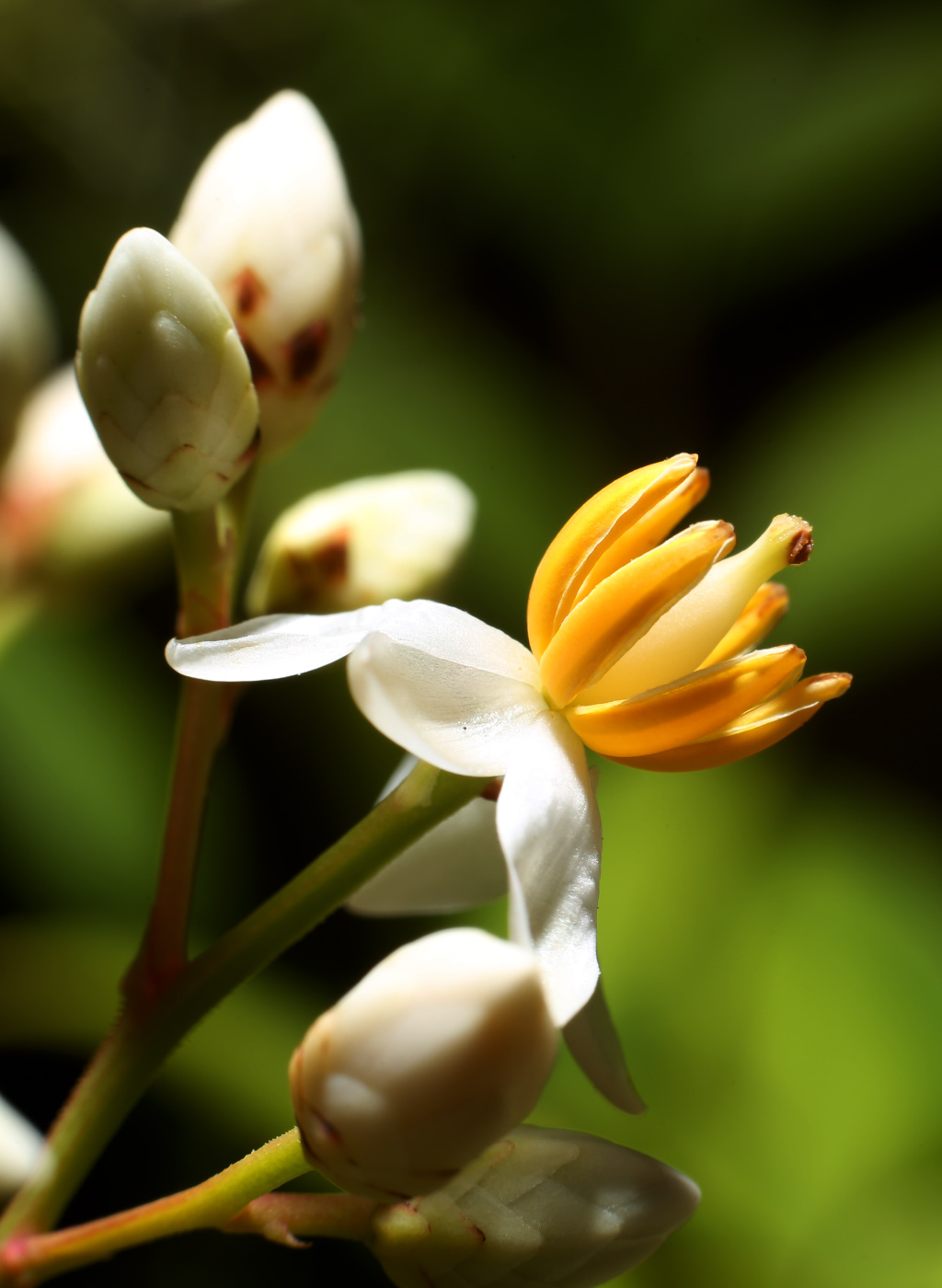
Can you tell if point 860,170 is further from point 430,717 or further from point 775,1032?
point 430,717

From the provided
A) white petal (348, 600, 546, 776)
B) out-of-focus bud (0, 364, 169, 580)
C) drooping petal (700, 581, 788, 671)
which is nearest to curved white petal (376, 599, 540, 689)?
white petal (348, 600, 546, 776)

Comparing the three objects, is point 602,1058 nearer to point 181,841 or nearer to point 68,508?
point 181,841

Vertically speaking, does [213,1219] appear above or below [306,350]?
below

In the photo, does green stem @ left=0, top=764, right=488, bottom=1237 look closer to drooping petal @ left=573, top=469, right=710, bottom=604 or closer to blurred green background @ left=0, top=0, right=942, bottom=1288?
drooping petal @ left=573, top=469, right=710, bottom=604

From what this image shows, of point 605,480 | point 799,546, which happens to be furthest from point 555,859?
point 605,480

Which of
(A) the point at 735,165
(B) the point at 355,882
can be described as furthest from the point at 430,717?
(A) the point at 735,165

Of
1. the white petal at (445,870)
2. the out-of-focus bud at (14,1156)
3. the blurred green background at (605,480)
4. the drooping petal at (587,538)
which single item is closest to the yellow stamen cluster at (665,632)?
the drooping petal at (587,538)
